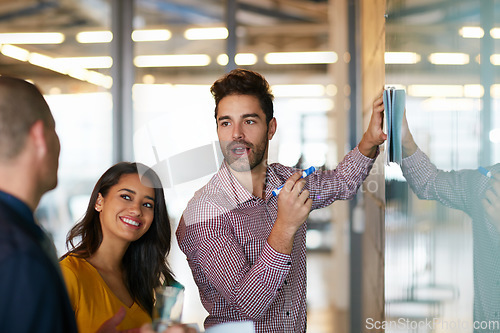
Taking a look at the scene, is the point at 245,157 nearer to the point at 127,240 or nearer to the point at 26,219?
the point at 127,240

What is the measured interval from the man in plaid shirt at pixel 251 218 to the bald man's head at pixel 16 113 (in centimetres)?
61

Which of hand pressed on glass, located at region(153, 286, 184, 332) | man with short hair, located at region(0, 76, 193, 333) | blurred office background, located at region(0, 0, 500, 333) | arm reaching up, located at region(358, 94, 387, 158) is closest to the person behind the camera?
man with short hair, located at region(0, 76, 193, 333)

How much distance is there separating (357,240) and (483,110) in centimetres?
234

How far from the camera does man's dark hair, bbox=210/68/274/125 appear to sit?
1.46 meters

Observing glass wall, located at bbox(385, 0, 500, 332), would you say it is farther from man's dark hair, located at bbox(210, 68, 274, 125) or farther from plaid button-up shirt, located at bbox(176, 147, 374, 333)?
man's dark hair, located at bbox(210, 68, 274, 125)

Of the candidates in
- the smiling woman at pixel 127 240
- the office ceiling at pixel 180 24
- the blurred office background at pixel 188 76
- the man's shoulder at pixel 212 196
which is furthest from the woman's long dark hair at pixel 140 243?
the office ceiling at pixel 180 24

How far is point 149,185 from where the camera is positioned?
150 cm

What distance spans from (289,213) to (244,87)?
46cm

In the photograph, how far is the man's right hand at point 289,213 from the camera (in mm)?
1168

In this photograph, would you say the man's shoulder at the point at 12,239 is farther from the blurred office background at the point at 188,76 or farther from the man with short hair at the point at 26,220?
the blurred office background at the point at 188,76

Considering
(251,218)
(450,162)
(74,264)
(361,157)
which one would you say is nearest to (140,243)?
(74,264)

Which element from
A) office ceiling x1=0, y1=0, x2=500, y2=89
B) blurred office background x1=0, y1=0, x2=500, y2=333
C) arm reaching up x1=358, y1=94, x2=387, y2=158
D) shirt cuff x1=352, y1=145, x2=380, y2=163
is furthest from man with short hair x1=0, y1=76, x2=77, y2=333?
office ceiling x1=0, y1=0, x2=500, y2=89

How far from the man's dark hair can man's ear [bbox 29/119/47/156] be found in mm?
795

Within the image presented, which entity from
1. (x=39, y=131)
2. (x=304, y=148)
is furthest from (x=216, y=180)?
(x=304, y=148)
